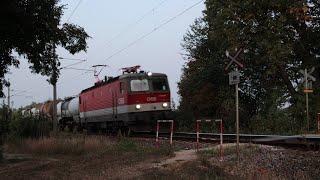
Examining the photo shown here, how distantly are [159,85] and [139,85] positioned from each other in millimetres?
1275

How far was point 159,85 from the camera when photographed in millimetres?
25203

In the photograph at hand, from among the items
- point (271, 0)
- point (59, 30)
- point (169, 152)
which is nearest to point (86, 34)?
point (59, 30)

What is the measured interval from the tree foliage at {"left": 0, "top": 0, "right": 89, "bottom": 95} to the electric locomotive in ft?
30.1

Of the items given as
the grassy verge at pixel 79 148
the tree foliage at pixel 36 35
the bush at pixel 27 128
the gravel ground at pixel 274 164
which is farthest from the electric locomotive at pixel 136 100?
the gravel ground at pixel 274 164

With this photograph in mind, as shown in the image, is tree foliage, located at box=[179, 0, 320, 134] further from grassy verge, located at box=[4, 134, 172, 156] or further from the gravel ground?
the gravel ground

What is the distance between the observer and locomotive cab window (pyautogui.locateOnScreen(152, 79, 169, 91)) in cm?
2502

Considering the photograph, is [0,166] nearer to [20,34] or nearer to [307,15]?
[20,34]

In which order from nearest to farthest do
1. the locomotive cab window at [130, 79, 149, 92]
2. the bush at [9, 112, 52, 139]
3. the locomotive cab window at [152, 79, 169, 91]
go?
1. the bush at [9, 112, 52, 139]
2. the locomotive cab window at [130, 79, 149, 92]
3. the locomotive cab window at [152, 79, 169, 91]

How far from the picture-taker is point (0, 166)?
47.6ft

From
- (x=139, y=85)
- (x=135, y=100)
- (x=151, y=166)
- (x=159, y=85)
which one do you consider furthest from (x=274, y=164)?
(x=159, y=85)

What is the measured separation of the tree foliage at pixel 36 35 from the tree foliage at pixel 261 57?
45.9 ft

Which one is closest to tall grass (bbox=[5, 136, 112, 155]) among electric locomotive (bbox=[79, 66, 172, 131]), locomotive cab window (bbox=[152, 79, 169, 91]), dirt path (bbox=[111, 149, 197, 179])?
dirt path (bbox=[111, 149, 197, 179])

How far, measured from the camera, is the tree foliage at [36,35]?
1234 cm

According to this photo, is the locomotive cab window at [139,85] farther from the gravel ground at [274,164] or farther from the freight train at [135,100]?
the gravel ground at [274,164]
